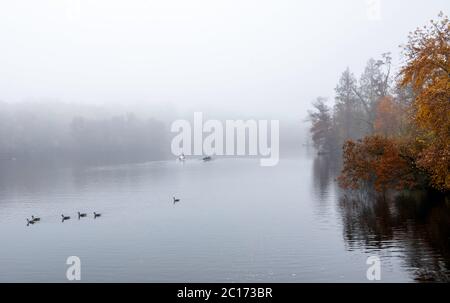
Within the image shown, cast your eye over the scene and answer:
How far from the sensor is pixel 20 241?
4766 cm

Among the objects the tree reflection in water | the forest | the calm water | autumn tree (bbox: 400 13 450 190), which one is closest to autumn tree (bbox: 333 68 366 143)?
the forest

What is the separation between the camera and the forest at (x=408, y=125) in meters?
38.2

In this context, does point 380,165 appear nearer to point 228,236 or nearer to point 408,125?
point 408,125

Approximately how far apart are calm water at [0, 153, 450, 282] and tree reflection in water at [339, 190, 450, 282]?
99 mm

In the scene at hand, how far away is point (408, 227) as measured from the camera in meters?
44.3

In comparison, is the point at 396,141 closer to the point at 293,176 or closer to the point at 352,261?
the point at 352,261

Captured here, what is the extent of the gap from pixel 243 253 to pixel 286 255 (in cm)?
374

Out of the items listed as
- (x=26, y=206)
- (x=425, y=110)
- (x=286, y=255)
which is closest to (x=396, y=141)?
(x=425, y=110)

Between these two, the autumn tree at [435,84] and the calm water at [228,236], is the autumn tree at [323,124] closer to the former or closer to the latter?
the calm water at [228,236]

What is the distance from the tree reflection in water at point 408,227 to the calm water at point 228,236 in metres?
0.10

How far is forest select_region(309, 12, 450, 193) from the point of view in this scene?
38.2 meters

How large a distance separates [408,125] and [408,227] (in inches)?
973

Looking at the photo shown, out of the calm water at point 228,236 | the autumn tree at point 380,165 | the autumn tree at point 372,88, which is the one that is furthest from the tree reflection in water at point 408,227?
the autumn tree at point 372,88
